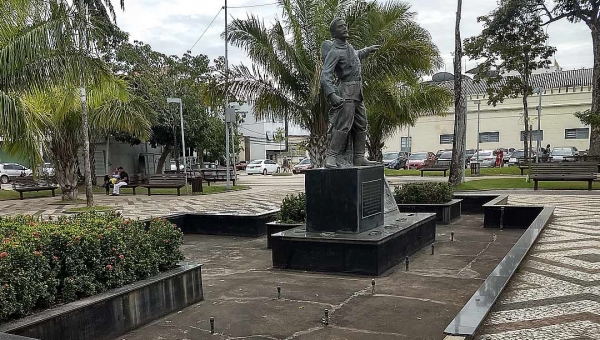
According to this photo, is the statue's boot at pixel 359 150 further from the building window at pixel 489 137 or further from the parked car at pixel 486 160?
the building window at pixel 489 137

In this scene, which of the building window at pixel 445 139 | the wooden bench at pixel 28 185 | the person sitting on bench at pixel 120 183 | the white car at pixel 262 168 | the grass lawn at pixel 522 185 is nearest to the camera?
the grass lawn at pixel 522 185

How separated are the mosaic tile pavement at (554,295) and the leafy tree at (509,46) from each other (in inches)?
724

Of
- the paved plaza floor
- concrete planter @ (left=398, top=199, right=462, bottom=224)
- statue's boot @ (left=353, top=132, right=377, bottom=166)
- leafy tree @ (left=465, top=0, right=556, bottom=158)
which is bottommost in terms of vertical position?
the paved plaza floor

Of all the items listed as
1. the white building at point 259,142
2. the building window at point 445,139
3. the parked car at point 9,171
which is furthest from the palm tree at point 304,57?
the white building at point 259,142

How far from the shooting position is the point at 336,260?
6.48 meters

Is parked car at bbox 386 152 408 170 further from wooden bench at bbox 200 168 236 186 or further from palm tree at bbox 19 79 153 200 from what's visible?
palm tree at bbox 19 79 153 200

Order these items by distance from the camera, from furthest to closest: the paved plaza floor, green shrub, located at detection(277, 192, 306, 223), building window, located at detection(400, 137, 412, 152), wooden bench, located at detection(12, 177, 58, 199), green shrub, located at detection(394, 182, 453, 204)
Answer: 1. building window, located at detection(400, 137, 412, 152)
2. wooden bench, located at detection(12, 177, 58, 199)
3. green shrub, located at detection(394, 182, 453, 204)
4. green shrub, located at detection(277, 192, 306, 223)
5. the paved plaza floor

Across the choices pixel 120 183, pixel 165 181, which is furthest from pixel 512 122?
pixel 120 183

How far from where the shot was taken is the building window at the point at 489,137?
4488 centimetres

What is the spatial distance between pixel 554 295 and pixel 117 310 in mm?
3909

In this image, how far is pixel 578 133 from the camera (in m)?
41.2


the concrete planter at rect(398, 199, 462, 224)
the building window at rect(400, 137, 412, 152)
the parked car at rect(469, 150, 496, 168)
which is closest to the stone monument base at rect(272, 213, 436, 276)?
the concrete planter at rect(398, 199, 462, 224)

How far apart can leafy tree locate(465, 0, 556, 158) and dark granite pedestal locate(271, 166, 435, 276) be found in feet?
63.8

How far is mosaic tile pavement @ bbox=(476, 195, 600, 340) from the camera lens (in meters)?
3.75
